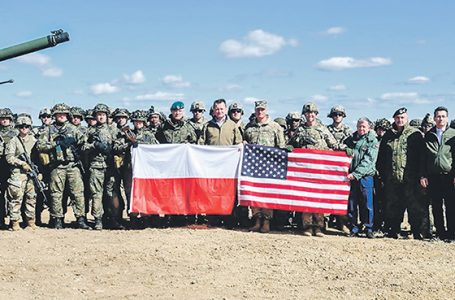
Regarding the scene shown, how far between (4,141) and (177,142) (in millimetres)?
3156

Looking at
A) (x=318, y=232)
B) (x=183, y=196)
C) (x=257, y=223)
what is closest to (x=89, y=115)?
(x=183, y=196)

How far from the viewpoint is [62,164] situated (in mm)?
10828

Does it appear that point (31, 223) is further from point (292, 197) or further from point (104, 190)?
point (292, 197)

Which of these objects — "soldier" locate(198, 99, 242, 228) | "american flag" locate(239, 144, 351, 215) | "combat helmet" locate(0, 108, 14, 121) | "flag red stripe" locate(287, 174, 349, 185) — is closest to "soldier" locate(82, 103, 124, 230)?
"combat helmet" locate(0, 108, 14, 121)

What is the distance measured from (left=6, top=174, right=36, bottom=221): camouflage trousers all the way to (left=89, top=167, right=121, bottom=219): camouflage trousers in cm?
113

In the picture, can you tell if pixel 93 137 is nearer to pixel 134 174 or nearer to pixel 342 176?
pixel 134 174

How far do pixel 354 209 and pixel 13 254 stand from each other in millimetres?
5820

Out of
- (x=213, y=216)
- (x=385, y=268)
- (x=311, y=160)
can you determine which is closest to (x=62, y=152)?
(x=213, y=216)

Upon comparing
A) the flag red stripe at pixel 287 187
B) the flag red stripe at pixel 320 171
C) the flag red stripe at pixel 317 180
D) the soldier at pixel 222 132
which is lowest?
the flag red stripe at pixel 287 187

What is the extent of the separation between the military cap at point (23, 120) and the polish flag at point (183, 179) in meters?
2.07

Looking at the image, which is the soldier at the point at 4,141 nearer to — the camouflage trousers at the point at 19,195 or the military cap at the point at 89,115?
the camouflage trousers at the point at 19,195

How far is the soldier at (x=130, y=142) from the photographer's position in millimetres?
10688

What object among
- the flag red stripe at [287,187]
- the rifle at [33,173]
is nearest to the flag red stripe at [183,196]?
the flag red stripe at [287,187]

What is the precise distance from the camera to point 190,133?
10.9 meters
